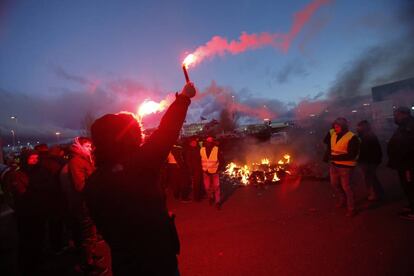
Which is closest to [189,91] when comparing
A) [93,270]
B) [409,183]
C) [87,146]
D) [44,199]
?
[87,146]

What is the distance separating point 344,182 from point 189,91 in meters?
6.01

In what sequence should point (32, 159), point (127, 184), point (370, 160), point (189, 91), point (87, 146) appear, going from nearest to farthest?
point (127, 184), point (189, 91), point (87, 146), point (32, 159), point (370, 160)

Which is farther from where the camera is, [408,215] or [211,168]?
[211,168]

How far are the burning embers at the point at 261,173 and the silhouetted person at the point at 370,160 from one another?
12.0ft

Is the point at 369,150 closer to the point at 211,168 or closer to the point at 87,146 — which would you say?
the point at 211,168

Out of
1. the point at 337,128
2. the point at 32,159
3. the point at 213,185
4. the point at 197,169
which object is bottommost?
the point at 213,185

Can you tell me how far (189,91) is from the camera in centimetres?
196

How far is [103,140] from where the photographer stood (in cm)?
186

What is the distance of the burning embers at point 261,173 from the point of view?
11.4 metres

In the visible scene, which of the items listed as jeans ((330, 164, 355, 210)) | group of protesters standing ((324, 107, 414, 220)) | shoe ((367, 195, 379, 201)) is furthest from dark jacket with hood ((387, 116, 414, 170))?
shoe ((367, 195, 379, 201))

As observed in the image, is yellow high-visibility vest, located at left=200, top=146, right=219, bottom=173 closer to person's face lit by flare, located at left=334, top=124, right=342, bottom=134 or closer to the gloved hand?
person's face lit by flare, located at left=334, top=124, right=342, bottom=134

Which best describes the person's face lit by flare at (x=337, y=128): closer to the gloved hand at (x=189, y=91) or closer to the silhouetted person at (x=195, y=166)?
the silhouetted person at (x=195, y=166)

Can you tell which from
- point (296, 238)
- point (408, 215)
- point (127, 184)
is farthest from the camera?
point (408, 215)

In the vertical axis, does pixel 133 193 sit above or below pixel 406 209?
above
